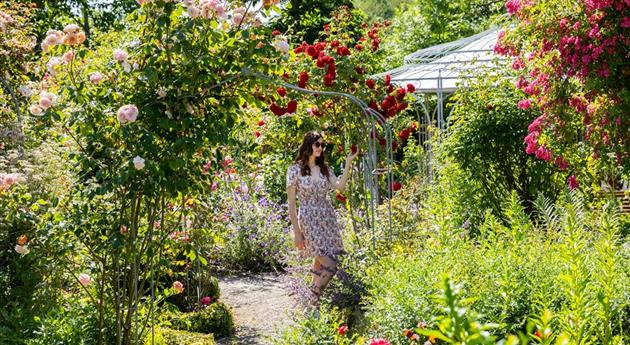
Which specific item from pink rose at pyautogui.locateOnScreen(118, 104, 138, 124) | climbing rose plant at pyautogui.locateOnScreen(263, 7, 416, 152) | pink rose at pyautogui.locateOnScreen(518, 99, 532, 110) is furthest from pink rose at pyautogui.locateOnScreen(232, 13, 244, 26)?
pink rose at pyautogui.locateOnScreen(518, 99, 532, 110)

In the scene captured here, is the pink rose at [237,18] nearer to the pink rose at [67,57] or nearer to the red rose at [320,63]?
the pink rose at [67,57]

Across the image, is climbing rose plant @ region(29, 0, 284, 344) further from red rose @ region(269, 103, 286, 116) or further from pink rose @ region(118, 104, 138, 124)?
red rose @ region(269, 103, 286, 116)

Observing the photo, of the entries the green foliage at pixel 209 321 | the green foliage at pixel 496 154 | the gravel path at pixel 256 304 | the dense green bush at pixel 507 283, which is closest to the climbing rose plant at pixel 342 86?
the green foliage at pixel 496 154

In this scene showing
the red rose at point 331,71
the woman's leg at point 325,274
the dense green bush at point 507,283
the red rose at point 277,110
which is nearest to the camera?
the dense green bush at point 507,283

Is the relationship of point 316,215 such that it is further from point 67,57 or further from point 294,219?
point 67,57

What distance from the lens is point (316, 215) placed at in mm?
6152

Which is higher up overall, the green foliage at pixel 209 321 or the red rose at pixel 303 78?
the red rose at pixel 303 78

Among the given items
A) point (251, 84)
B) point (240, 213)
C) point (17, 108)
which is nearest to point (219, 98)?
point (251, 84)

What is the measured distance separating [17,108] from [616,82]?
4.80m

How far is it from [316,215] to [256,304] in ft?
4.63

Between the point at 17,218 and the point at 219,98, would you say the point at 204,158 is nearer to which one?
the point at 219,98

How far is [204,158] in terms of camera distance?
15.5 ft

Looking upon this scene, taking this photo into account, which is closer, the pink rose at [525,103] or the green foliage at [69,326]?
the green foliage at [69,326]

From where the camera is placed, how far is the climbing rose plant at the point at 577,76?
20.5 feet
